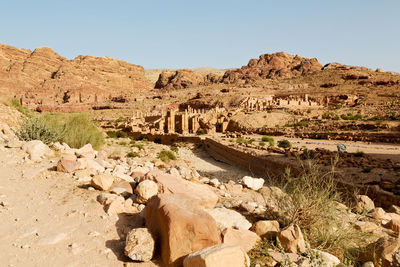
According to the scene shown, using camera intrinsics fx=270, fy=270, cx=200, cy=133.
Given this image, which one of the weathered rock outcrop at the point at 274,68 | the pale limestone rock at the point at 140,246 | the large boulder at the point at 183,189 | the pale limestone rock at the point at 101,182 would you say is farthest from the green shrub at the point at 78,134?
the weathered rock outcrop at the point at 274,68

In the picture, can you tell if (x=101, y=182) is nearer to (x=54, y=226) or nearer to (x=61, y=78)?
(x=54, y=226)

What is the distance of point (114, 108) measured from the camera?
188 ft

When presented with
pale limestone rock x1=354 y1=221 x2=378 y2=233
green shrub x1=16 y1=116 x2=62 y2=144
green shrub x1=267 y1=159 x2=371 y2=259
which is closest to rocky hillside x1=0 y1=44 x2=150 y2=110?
green shrub x1=16 y1=116 x2=62 y2=144

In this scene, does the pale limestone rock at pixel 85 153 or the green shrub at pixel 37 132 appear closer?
the pale limestone rock at pixel 85 153

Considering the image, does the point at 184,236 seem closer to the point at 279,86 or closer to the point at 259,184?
the point at 259,184

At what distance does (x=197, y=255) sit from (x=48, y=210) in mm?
2500

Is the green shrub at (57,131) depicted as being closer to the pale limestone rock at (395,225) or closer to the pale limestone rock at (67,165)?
the pale limestone rock at (67,165)

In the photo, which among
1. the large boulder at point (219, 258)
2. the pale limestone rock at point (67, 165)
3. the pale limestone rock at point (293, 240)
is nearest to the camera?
the large boulder at point (219, 258)

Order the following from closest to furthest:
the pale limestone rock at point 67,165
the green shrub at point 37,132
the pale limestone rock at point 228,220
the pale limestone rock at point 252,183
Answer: the pale limestone rock at point 228,220 → the pale limestone rock at point 67,165 → the pale limestone rock at point 252,183 → the green shrub at point 37,132

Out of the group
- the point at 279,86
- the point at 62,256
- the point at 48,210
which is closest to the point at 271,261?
the point at 62,256

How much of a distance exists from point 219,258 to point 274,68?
85.5 metres

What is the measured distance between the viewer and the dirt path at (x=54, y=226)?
9.08 feet

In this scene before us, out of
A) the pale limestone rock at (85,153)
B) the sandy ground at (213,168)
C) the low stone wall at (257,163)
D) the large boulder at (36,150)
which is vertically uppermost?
the large boulder at (36,150)

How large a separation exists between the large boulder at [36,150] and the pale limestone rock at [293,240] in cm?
560
